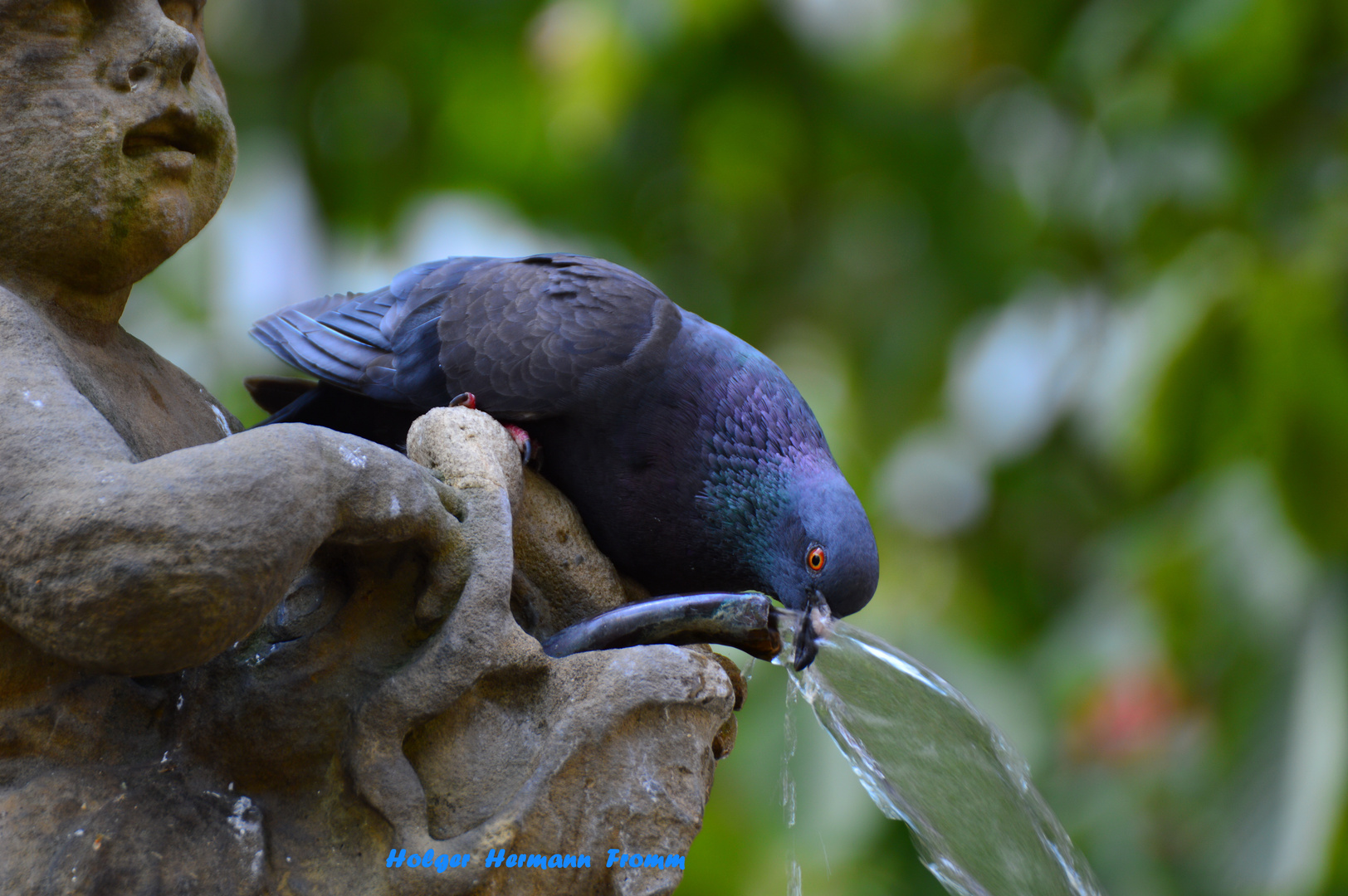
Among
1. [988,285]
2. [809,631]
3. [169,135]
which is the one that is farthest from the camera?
[988,285]

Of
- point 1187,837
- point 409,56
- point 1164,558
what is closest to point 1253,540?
point 1164,558

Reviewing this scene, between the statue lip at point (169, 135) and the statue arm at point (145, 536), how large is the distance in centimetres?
55

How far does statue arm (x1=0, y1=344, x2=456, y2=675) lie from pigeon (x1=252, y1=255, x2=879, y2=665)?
3.38 ft

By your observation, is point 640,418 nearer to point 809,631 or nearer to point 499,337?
point 499,337

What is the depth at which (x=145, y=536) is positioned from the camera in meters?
1.34

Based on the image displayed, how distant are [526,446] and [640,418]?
0.88 feet

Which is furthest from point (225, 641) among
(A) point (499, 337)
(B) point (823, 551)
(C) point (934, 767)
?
(C) point (934, 767)

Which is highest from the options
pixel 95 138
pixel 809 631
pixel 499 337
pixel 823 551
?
pixel 95 138

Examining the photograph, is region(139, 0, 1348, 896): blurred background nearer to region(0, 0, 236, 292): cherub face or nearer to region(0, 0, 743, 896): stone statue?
region(0, 0, 743, 896): stone statue

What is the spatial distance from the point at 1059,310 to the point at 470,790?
7120mm

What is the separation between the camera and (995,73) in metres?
8.07

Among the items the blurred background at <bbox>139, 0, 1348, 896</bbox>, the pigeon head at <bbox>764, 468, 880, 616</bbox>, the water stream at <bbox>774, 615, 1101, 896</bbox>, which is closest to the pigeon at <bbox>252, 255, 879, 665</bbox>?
the pigeon head at <bbox>764, 468, 880, 616</bbox>

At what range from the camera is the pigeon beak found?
2.35 metres

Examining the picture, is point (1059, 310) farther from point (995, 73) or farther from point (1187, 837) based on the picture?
point (1187, 837)
